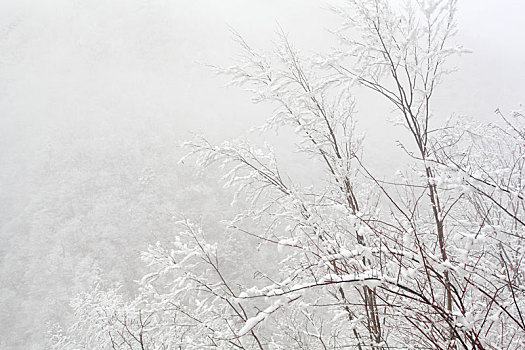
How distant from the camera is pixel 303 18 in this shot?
3662 cm

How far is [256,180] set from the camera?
10.9ft

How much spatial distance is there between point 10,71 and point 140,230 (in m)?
24.4

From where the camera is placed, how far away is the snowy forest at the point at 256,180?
1809 millimetres

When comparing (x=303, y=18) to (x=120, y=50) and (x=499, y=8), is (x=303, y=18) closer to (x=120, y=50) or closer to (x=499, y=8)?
(x=120, y=50)

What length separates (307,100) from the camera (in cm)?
310

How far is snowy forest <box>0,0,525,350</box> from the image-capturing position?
181 cm

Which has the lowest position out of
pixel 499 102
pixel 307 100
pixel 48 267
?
pixel 48 267

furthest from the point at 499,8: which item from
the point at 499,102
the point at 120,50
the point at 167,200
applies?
the point at 167,200

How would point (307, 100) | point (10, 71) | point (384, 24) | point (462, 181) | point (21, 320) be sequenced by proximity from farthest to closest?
1. point (10, 71)
2. point (21, 320)
3. point (307, 100)
4. point (384, 24)
5. point (462, 181)

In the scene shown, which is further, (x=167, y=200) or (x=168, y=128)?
(x=168, y=128)

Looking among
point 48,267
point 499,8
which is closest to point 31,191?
point 48,267

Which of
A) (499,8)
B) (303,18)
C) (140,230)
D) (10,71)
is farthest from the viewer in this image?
(499,8)

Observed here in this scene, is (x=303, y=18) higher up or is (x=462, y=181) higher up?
(x=303, y=18)

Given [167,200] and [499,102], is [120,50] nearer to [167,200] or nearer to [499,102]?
[167,200]
